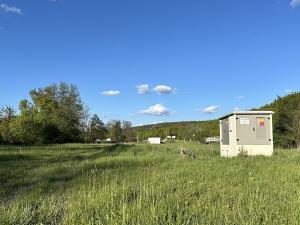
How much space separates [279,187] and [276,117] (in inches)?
1152

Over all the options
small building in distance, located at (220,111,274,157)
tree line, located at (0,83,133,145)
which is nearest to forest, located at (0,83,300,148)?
tree line, located at (0,83,133,145)

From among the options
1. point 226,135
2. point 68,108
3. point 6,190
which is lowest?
point 6,190

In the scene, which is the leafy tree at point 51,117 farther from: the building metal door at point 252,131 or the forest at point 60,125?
the building metal door at point 252,131

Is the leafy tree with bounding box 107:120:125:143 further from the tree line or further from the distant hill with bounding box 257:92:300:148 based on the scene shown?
the distant hill with bounding box 257:92:300:148

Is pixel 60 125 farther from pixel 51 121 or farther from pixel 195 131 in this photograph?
pixel 195 131

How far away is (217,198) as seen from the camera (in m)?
7.69

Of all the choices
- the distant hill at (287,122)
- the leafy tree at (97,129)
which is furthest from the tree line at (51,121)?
the distant hill at (287,122)

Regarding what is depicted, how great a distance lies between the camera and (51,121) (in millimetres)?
83438

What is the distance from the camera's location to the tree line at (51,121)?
7756 cm

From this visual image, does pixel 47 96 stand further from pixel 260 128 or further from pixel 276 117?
pixel 260 128

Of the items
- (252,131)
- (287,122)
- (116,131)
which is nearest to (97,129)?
(116,131)

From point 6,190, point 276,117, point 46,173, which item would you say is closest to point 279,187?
point 6,190

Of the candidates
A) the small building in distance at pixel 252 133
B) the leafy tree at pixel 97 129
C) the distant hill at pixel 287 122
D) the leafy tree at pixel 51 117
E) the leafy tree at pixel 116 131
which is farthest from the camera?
the leafy tree at pixel 116 131

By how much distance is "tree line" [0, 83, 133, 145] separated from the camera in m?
77.6
